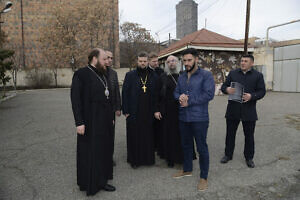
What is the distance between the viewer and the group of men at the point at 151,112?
10.3 ft

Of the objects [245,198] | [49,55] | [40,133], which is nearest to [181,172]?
[245,198]

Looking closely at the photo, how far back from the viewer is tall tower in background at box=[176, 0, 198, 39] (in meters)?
33.6

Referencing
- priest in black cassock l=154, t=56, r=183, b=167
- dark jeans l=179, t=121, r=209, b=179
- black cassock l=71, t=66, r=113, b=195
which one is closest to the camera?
black cassock l=71, t=66, r=113, b=195

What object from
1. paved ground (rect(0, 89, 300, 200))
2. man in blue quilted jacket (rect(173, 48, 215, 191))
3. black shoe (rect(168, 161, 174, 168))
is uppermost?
man in blue quilted jacket (rect(173, 48, 215, 191))

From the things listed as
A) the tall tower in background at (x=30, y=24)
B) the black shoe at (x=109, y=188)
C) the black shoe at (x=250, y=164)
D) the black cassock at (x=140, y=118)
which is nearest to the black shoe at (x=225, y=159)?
the black shoe at (x=250, y=164)

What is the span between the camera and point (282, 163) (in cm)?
429

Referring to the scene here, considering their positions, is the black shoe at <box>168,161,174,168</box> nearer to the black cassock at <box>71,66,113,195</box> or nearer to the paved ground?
the paved ground

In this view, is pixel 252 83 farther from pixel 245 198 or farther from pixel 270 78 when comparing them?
pixel 270 78

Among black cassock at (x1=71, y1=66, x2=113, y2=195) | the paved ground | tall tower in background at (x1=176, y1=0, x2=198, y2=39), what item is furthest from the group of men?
tall tower in background at (x1=176, y1=0, x2=198, y2=39)

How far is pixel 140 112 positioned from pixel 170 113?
54 cm

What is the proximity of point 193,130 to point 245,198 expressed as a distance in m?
1.11

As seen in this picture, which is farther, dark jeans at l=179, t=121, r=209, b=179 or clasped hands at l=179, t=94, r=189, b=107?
dark jeans at l=179, t=121, r=209, b=179

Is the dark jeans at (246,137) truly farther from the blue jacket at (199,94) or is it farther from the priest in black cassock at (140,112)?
the priest in black cassock at (140,112)

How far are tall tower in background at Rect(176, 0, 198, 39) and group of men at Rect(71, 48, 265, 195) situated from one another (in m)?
31.5
